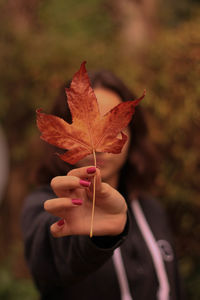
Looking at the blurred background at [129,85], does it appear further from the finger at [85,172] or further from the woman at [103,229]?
the finger at [85,172]

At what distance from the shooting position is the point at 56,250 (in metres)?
0.68

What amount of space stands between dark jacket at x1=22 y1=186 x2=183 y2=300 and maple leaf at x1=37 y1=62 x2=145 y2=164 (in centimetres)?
17

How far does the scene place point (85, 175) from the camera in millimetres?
454

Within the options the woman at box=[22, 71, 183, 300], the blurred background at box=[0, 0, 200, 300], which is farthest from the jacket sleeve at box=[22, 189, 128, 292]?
the blurred background at box=[0, 0, 200, 300]

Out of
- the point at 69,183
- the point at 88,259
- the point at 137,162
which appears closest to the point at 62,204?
the point at 69,183

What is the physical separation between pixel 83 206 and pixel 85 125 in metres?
0.13

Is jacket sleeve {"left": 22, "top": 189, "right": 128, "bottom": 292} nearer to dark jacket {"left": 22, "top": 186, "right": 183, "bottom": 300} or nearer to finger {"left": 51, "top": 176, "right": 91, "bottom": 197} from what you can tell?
dark jacket {"left": 22, "top": 186, "right": 183, "bottom": 300}

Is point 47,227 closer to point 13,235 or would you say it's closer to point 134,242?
point 134,242

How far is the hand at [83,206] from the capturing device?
458mm

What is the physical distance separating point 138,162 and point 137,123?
141mm

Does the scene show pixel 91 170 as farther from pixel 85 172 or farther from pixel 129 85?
pixel 129 85

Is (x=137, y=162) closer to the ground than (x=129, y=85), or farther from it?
closer to the ground

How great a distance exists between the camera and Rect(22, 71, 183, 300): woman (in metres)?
0.50

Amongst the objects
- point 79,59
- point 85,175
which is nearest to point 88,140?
point 85,175
